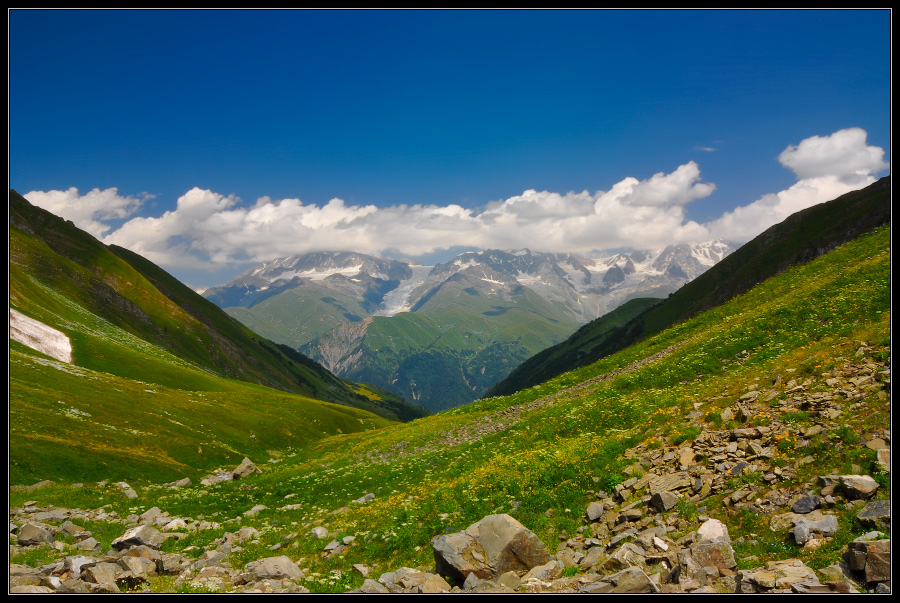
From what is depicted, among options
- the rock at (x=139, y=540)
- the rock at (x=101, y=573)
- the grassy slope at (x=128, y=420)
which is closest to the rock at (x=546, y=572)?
the rock at (x=101, y=573)

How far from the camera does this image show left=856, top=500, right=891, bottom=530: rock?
1020 centimetres

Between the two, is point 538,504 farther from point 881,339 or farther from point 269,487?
point 269,487

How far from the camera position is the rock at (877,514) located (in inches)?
402

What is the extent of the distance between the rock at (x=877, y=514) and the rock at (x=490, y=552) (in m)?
7.91

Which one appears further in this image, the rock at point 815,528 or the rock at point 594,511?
the rock at point 594,511

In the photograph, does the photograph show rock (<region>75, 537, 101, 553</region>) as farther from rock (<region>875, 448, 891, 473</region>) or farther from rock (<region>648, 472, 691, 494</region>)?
rock (<region>875, 448, 891, 473</region>)

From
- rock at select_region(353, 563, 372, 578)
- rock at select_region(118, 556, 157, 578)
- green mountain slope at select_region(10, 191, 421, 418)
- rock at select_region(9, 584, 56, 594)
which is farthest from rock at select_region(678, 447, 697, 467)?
green mountain slope at select_region(10, 191, 421, 418)

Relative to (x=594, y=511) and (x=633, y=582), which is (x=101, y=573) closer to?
(x=633, y=582)

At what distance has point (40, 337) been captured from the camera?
270 ft

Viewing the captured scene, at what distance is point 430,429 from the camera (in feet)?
148

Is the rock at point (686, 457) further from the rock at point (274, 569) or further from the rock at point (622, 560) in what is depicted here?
the rock at point (274, 569)

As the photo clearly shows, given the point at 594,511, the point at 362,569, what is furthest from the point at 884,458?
the point at 362,569

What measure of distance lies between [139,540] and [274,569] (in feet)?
28.2

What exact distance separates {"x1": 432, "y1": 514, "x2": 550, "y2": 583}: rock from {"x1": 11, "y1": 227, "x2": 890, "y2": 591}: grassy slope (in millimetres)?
1935
